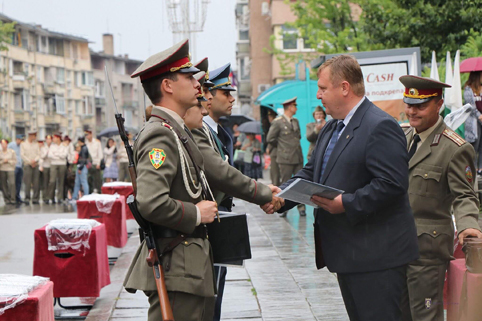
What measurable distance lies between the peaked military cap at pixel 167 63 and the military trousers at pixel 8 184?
70.9 ft

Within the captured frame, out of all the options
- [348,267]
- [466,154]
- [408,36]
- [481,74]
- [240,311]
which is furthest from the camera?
[408,36]

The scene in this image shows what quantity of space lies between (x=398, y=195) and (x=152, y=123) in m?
1.35

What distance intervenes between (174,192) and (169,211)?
0.23m

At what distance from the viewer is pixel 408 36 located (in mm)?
18781

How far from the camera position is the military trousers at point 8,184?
80.0ft

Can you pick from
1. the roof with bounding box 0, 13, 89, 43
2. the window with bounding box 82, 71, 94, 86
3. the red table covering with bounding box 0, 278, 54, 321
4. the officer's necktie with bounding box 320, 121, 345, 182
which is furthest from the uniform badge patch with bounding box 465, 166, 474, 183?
the window with bounding box 82, 71, 94, 86

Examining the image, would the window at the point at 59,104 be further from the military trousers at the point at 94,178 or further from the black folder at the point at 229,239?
the black folder at the point at 229,239

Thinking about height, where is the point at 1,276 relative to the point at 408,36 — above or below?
below

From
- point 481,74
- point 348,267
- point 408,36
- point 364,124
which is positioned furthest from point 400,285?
point 408,36

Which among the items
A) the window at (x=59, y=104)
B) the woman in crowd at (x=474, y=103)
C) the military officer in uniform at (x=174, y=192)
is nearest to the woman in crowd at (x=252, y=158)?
the woman in crowd at (x=474, y=103)

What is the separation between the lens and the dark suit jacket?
3998 millimetres

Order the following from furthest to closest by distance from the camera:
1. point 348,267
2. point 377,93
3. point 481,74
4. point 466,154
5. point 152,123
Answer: point 377,93, point 481,74, point 466,154, point 348,267, point 152,123

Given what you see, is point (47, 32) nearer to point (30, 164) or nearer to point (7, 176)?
point (30, 164)

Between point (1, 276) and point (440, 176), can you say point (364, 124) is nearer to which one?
point (440, 176)
